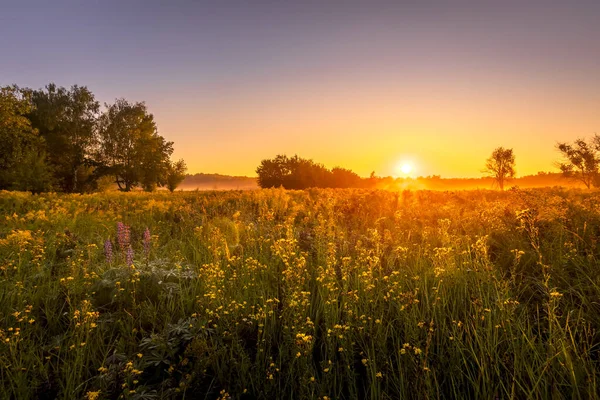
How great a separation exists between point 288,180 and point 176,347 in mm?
41259

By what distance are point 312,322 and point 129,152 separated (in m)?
47.4

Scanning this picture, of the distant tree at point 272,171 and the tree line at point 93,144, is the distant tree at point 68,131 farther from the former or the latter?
the distant tree at point 272,171

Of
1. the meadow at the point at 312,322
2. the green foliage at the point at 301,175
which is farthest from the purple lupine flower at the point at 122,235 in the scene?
the green foliage at the point at 301,175

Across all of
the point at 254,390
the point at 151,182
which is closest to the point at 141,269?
the point at 254,390

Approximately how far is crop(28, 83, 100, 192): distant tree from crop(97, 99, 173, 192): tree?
5.23ft

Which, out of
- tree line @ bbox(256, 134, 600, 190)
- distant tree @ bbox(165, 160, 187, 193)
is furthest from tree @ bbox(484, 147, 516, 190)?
distant tree @ bbox(165, 160, 187, 193)

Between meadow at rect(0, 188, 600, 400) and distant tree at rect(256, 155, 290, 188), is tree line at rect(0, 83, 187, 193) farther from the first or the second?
meadow at rect(0, 188, 600, 400)

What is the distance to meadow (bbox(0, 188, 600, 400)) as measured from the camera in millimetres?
2338

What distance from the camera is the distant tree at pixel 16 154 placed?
96.0 feet

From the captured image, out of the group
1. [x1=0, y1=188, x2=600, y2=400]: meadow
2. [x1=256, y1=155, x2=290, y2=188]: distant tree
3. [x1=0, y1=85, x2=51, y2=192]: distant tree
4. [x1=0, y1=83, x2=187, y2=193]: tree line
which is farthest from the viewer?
[x1=256, y1=155, x2=290, y2=188]: distant tree

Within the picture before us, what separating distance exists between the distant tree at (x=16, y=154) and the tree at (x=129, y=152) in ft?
36.3

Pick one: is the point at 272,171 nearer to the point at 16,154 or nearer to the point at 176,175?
the point at 176,175

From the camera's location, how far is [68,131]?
40219 mm

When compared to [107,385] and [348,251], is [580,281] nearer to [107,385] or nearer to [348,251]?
[348,251]
